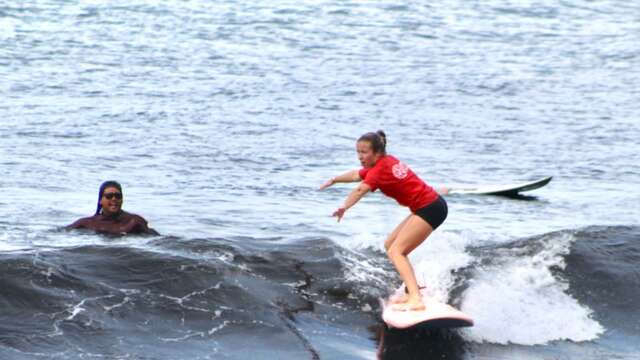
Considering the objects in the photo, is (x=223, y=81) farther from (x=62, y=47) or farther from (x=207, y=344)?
(x=207, y=344)

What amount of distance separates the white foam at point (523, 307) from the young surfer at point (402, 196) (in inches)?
→ 40.1

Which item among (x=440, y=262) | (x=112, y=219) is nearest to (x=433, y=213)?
(x=440, y=262)

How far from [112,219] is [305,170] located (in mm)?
10663

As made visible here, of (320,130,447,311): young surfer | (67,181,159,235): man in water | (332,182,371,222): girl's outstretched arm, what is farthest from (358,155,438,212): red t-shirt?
(67,181,159,235): man in water

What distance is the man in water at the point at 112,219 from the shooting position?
59.1 feet

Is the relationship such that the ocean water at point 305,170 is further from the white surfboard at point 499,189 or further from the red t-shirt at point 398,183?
the red t-shirt at point 398,183

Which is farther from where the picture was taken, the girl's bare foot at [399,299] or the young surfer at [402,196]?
the girl's bare foot at [399,299]

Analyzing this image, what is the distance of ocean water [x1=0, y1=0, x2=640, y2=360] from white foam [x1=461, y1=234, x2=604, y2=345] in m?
0.04

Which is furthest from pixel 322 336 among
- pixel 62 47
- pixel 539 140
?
pixel 62 47

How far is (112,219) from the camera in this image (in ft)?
59.9

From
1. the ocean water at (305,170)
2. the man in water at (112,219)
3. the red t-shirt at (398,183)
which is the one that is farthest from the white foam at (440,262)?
the man in water at (112,219)

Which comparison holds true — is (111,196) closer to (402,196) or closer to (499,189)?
(402,196)

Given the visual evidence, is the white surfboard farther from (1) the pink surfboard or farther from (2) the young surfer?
(1) the pink surfboard

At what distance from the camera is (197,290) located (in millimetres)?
15242
